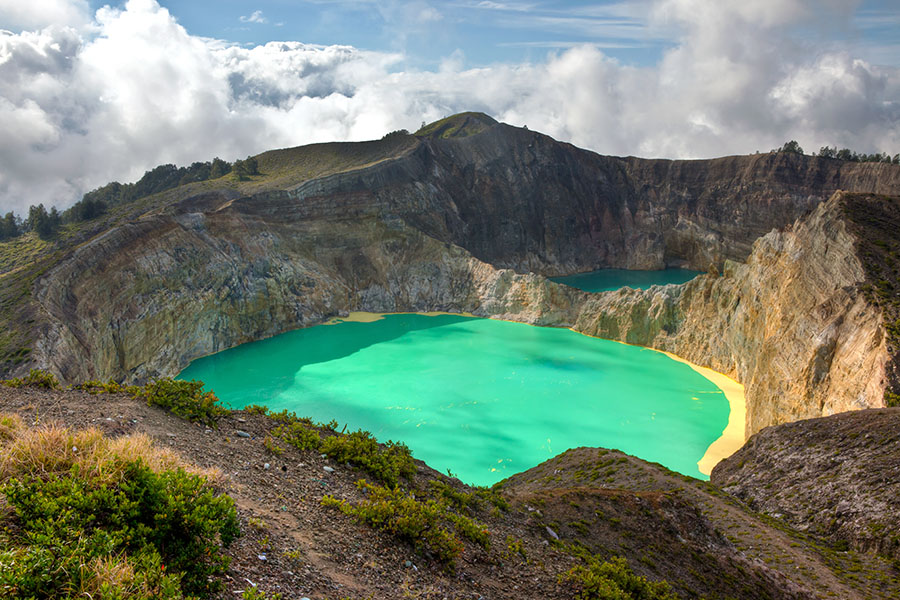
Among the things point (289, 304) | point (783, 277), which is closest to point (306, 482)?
point (783, 277)

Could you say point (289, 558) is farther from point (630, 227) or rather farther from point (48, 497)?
point (630, 227)

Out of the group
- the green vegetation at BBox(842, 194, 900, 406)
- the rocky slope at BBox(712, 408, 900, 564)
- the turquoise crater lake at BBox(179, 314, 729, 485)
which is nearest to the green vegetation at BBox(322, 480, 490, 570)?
the rocky slope at BBox(712, 408, 900, 564)

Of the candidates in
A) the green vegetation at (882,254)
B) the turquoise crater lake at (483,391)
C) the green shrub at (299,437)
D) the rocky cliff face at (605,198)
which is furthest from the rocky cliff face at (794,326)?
the rocky cliff face at (605,198)

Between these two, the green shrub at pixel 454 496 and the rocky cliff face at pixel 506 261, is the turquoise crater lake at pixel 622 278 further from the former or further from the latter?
the green shrub at pixel 454 496

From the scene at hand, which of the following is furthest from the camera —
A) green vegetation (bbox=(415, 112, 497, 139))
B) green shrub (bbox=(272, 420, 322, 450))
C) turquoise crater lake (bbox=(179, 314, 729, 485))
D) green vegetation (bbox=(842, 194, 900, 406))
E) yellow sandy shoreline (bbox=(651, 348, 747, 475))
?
green vegetation (bbox=(415, 112, 497, 139))

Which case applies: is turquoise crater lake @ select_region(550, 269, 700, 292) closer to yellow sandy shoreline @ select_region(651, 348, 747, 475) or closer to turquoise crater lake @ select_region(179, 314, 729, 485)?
turquoise crater lake @ select_region(179, 314, 729, 485)
